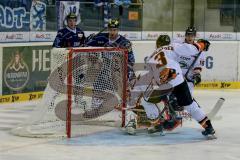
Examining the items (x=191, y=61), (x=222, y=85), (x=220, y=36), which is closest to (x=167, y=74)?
(x=191, y=61)

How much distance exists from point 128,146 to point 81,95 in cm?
122

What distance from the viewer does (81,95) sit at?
863cm

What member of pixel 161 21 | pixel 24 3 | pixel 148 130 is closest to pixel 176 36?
pixel 161 21

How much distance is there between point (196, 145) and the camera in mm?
7852

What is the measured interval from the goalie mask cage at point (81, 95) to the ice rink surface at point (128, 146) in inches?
10.7

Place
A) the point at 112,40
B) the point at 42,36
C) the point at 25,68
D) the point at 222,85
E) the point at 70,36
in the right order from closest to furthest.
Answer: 1. the point at 112,40
2. the point at 70,36
3. the point at 25,68
4. the point at 42,36
5. the point at 222,85

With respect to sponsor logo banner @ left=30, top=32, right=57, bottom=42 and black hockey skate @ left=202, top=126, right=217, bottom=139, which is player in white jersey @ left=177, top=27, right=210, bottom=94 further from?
sponsor logo banner @ left=30, top=32, right=57, bottom=42

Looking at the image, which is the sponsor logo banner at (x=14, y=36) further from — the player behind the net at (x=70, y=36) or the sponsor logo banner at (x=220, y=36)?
the sponsor logo banner at (x=220, y=36)

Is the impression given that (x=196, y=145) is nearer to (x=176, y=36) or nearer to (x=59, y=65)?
(x=59, y=65)

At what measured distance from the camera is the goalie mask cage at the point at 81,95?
8.09 metres

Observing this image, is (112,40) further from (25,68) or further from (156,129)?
(25,68)

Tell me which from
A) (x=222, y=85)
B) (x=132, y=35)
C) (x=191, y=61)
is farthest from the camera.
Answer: (x=222, y=85)

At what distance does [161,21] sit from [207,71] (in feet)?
4.89

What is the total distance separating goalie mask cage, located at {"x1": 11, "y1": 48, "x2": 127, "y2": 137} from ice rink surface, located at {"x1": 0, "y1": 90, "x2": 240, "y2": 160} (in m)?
0.27
